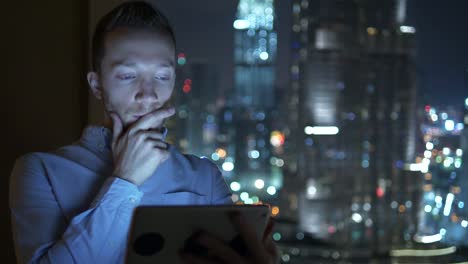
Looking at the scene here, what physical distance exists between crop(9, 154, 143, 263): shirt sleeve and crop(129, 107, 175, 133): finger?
0.09 m

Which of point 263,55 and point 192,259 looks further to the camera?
point 263,55

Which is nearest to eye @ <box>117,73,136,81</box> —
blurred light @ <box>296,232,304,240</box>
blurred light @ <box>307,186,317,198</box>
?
blurred light @ <box>296,232,304,240</box>

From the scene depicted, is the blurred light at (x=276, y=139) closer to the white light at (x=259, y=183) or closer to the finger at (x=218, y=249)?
the white light at (x=259, y=183)

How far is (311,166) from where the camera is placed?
17.3 meters

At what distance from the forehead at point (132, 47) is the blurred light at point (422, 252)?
9867 millimetres

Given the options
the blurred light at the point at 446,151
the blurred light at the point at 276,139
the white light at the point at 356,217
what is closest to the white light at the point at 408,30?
the blurred light at the point at 276,139

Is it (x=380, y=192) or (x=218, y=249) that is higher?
(x=218, y=249)

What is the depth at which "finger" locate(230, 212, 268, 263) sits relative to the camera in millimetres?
604

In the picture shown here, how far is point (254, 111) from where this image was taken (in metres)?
12.4

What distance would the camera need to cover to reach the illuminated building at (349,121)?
1568 centimetres

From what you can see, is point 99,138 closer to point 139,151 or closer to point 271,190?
point 139,151

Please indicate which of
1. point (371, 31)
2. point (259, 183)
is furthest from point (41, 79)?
point (371, 31)

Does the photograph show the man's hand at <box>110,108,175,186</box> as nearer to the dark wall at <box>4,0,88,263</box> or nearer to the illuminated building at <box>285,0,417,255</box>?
the dark wall at <box>4,0,88,263</box>

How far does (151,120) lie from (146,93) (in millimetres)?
81
